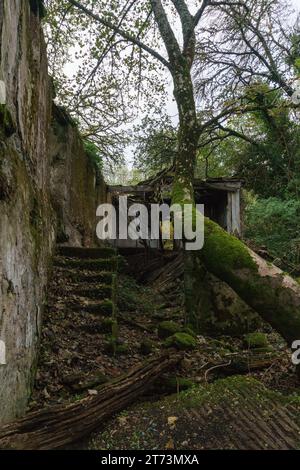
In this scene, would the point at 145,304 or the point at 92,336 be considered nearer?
the point at 92,336

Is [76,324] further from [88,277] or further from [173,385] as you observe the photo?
[173,385]

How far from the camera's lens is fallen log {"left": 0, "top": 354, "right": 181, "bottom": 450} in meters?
2.36

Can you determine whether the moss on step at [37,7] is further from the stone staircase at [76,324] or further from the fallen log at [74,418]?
the fallen log at [74,418]

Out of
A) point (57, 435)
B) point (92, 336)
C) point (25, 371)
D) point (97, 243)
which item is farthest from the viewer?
point (97, 243)

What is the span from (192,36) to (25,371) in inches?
244

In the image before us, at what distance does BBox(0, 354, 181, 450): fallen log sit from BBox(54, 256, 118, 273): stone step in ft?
8.55

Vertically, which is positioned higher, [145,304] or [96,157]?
[96,157]

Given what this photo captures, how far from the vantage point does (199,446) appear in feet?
8.86

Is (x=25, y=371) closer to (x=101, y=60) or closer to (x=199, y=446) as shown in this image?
(x=199, y=446)

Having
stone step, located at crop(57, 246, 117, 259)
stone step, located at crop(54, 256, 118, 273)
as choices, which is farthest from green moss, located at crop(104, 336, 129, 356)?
stone step, located at crop(57, 246, 117, 259)

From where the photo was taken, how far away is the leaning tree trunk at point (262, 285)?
3586mm

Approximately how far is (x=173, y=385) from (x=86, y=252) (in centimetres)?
311

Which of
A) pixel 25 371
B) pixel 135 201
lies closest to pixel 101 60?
pixel 135 201

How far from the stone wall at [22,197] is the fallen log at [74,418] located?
0.26 metres
